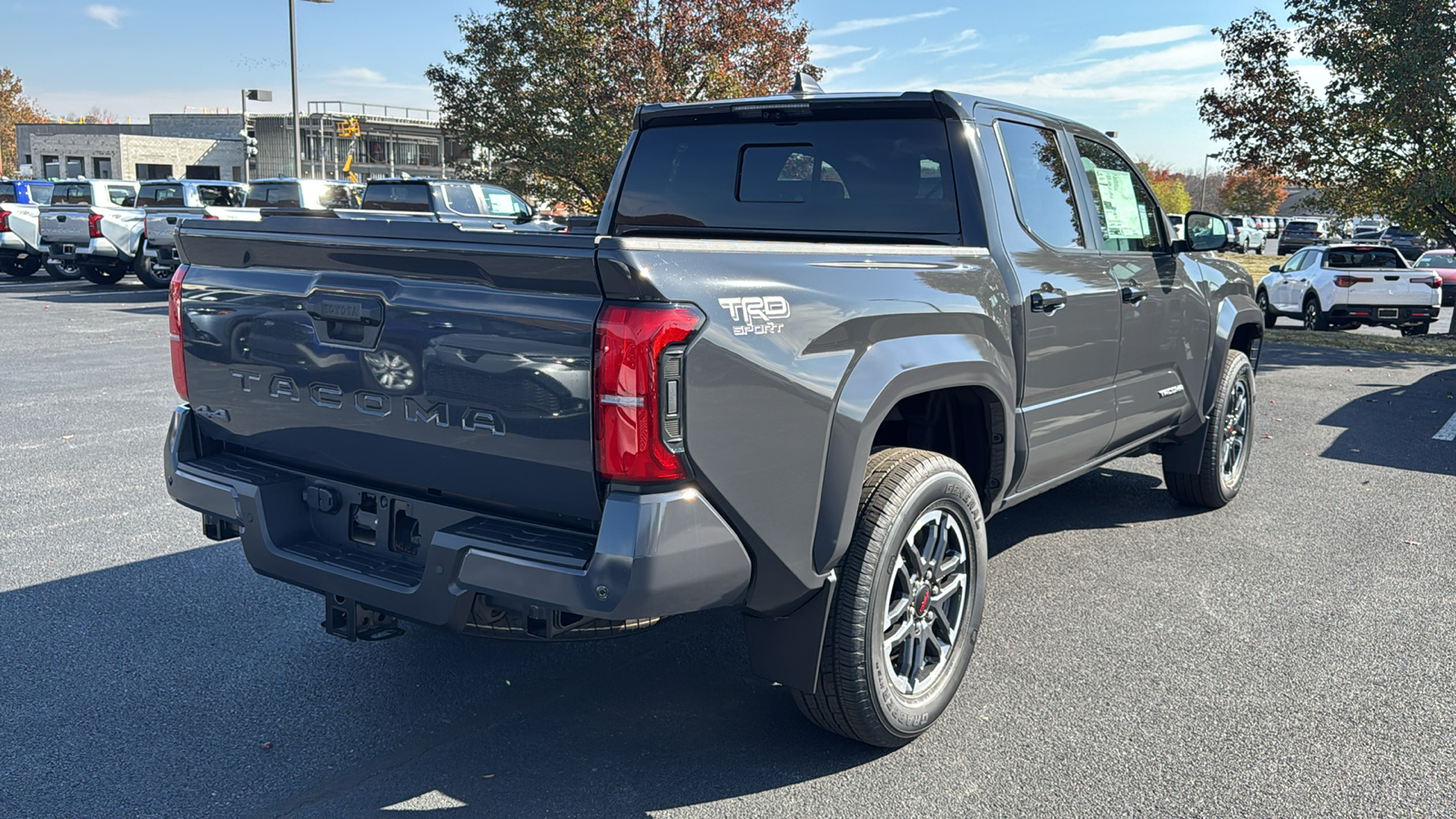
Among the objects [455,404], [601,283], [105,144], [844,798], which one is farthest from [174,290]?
[105,144]

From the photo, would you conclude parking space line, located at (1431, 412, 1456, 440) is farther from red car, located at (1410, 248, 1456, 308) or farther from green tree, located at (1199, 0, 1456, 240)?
red car, located at (1410, 248, 1456, 308)

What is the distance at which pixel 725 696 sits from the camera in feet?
12.8

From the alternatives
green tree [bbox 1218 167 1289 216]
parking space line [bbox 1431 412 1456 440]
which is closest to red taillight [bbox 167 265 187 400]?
parking space line [bbox 1431 412 1456 440]

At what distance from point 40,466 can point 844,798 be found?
5825 millimetres

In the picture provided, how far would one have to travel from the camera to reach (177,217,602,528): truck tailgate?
2.69m

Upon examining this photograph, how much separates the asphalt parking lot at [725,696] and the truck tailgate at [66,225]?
53.0ft

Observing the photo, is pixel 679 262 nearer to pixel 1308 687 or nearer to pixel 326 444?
pixel 326 444

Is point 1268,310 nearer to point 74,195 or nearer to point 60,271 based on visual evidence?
point 74,195

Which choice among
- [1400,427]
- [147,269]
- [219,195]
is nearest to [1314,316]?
[1400,427]

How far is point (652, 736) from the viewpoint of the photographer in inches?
141

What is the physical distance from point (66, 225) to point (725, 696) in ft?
67.3

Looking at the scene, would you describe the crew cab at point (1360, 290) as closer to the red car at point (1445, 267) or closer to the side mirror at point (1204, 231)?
the red car at point (1445, 267)

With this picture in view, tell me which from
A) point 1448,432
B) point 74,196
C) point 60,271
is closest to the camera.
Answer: point 1448,432

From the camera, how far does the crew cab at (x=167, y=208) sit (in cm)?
1969
